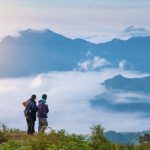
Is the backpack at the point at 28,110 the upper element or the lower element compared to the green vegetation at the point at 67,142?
upper

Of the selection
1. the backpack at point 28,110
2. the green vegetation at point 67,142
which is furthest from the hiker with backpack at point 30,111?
the green vegetation at point 67,142

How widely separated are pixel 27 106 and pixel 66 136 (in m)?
7.78

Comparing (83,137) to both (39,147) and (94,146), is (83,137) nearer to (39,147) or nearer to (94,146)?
(94,146)

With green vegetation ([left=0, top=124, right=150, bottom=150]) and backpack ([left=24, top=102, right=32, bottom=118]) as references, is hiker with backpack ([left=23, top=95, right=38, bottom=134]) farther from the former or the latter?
green vegetation ([left=0, top=124, right=150, bottom=150])

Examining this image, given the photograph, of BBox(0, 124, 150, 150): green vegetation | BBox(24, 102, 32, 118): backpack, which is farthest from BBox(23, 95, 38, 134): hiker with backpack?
BBox(0, 124, 150, 150): green vegetation

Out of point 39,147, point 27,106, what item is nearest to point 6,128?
point 27,106

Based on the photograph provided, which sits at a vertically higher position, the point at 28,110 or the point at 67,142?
the point at 28,110

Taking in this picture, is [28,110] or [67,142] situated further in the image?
[28,110]

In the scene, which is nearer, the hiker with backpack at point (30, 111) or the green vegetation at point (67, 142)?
the green vegetation at point (67, 142)

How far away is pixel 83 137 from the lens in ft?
68.6

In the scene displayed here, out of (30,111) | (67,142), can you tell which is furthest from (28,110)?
(67,142)

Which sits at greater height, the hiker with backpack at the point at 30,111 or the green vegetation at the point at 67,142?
the hiker with backpack at the point at 30,111

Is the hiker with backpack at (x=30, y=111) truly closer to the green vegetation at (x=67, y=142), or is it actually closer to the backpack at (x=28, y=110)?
the backpack at (x=28, y=110)

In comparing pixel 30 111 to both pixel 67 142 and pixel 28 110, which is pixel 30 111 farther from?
pixel 67 142
